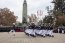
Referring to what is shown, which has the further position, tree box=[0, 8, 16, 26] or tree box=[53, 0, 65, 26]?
tree box=[0, 8, 16, 26]

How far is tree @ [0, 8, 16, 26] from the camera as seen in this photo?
332 feet

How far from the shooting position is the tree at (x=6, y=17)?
3984 inches

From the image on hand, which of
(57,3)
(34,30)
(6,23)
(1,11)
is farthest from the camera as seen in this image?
(1,11)

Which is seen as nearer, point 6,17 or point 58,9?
point 58,9

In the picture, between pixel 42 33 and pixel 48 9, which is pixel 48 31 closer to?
pixel 42 33

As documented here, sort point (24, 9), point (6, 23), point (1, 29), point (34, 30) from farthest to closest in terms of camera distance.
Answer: point (6, 23) → point (24, 9) → point (1, 29) → point (34, 30)

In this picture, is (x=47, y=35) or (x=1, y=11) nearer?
(x=47, y=35)

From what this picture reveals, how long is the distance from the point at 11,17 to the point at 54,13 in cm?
3029

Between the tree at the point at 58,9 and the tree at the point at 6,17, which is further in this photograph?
the tree at the point at 6,17

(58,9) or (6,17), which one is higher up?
(58,9)

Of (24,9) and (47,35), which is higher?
(24,9)

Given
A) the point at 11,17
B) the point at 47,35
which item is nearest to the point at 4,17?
the point at 11,17

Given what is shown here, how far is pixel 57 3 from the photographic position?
87.8 metres

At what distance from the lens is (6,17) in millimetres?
105125
